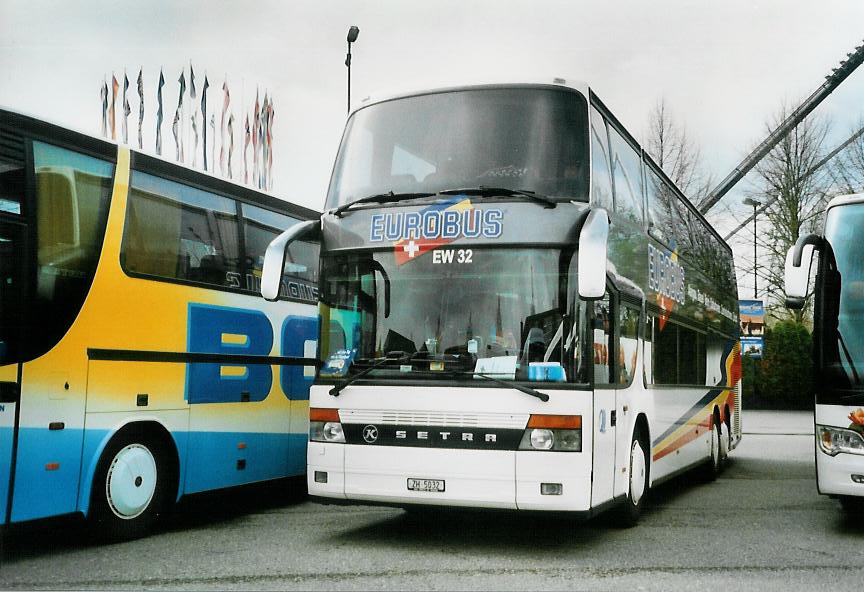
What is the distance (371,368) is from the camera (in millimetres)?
8281

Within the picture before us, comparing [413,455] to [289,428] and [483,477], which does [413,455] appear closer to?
[483,477]

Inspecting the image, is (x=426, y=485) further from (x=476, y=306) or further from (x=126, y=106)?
(x=126, y=106)

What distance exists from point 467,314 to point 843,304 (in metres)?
3.86

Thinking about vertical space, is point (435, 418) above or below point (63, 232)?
below

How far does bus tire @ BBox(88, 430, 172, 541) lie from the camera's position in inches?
325

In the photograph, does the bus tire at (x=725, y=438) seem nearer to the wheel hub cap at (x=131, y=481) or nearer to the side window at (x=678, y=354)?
the side window at (x=678, y=354)

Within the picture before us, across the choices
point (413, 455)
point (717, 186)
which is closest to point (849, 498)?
point (413, 455)

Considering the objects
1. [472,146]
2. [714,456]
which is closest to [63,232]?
[472,146]

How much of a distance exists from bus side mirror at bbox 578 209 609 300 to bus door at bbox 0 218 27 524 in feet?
13.5

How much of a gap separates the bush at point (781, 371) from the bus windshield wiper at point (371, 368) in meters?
30.7

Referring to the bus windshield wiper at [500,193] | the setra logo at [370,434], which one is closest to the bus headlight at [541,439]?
the setra logo at [370,434]

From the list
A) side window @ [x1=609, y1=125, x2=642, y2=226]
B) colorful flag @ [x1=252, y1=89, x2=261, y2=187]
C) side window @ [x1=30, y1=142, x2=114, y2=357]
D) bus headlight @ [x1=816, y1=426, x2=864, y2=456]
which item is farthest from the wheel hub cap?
colorful flag @ [x1=252, y1=89, x2=261, y2=187]

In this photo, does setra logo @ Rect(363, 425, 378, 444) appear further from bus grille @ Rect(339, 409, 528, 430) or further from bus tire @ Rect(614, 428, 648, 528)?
bus tire @ Rect(614, 428, 648, 528)

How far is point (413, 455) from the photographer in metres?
8.01
